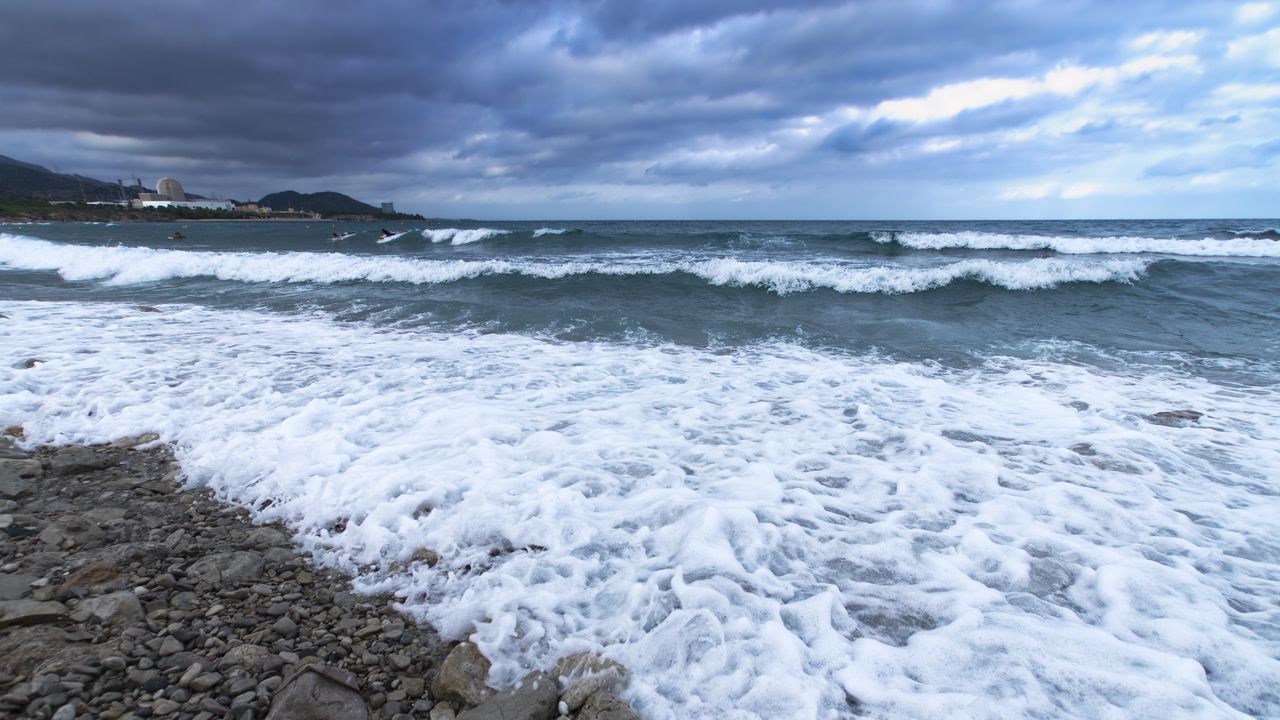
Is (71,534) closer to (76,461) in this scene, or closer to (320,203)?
(76,461)

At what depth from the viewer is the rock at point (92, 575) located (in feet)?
9.21

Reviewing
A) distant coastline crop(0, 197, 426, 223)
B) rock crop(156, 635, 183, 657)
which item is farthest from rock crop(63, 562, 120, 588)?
distant coastline crop(0, 197, 426, 223)

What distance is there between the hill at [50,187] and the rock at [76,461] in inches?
6255

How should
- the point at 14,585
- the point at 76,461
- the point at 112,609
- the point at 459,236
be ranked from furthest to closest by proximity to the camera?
the point at 459,236 < the point at 76,461 < the point at 14,585 < the point at 112,609

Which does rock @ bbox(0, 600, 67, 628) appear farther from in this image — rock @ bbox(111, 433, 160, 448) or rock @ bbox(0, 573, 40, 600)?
rock @ bbox(111, 433, 160, 448)

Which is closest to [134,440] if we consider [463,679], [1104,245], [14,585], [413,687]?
[14,585]

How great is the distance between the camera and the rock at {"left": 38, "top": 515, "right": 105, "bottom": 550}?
3.21 metres

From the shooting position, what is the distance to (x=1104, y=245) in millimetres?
24016

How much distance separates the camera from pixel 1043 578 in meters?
3.08

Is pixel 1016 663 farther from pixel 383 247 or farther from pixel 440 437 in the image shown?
pixel 383 247

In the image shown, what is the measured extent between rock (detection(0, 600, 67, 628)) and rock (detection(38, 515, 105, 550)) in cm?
72

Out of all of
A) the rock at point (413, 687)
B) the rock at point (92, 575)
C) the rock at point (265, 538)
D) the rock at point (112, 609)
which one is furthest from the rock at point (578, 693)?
the rock at point (92, 575)

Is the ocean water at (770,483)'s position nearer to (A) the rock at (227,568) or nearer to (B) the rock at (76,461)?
(A) the rock at (227,568)

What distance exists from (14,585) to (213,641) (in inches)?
47.3
